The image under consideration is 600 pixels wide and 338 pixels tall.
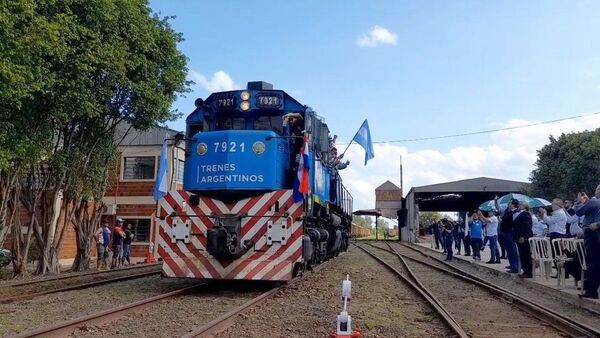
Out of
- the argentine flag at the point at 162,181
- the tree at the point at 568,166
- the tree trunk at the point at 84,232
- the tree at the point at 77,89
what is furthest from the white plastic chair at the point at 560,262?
the tree at the point at 568,166

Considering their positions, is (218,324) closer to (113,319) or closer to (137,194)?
(113,319)

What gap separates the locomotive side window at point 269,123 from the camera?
10.5 meters

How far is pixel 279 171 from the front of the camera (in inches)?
387

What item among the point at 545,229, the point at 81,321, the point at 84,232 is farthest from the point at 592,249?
the point at 84,232

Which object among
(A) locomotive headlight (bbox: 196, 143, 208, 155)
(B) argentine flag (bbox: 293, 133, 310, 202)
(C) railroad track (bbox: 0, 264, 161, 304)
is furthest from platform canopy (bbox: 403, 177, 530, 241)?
(A) locomotive headlight (bbox: 196, 143, 208, 155)

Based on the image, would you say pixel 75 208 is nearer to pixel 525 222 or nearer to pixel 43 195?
pixel 43 195

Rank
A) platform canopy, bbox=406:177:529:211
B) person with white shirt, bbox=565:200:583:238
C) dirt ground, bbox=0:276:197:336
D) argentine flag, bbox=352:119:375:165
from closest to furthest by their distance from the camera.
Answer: dirt ground, bbox=0:276:197:336 → person with white shirt, bbox=565:200:583:238 → argentine flag, bbox=352:119:375:165 → platform canopy, bbox=406:177:529:211

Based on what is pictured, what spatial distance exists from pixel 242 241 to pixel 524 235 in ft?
20.3

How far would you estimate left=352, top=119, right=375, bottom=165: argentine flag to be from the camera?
18906 millimetres

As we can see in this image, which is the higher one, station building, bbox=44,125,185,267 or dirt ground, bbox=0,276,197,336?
station building, bbox=44,125,185,267

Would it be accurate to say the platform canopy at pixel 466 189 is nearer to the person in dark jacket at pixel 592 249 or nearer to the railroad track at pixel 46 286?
the railroad track at pixel 46 286

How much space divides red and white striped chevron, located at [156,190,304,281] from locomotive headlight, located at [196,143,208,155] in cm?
83

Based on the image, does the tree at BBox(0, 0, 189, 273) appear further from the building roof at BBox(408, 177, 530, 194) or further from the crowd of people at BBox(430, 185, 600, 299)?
the building roof at BBox(408, 177, 530, 194)

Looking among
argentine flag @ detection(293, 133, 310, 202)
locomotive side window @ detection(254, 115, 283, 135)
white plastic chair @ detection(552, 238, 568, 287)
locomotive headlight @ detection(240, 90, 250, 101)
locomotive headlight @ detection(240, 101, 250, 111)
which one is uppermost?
locomotive headlight @ detection(240, 90, 250, 101)
